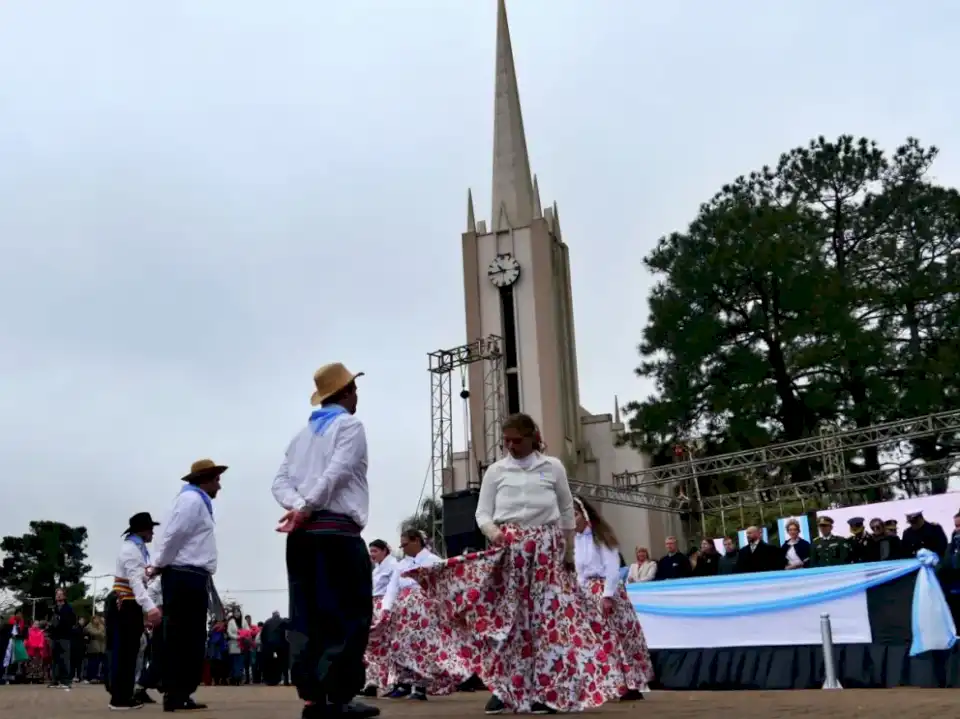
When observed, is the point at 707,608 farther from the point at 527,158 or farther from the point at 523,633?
the point at 527,158

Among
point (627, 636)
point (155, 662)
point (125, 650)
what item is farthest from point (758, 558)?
point (125, 650)

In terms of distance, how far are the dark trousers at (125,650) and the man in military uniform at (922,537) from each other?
328 inches

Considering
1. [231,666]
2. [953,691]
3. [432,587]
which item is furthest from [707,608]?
[231,666]

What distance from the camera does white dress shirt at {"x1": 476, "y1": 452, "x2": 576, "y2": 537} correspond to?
682cm

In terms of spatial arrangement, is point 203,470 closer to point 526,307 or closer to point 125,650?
point 125,650

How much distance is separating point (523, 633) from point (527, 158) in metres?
51.9

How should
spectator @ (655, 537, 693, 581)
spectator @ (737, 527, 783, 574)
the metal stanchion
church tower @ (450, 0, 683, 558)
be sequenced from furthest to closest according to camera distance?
church tower @ (450, 0, 683, 558), spectator @ (655, 537, 693, 581), spectator @ (737, 527, 783, 574), the metal stanchion

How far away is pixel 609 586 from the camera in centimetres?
916

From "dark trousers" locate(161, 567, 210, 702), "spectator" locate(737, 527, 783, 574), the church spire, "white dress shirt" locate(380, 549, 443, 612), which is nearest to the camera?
"dark trousers" locate(161, 567, 210, 702)

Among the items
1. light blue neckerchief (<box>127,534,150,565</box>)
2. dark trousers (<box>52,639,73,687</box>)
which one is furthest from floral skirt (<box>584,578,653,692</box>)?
dark trousers (<box>52,639,73,687</box>)

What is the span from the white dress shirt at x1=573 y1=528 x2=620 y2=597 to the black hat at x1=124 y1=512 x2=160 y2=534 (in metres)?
3.57

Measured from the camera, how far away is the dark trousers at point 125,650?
9.02 meters

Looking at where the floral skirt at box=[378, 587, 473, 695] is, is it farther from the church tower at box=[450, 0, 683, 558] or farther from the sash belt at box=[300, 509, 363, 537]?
the church tower at box=[450, 0, 683, 558]

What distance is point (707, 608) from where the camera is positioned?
12.1 m
